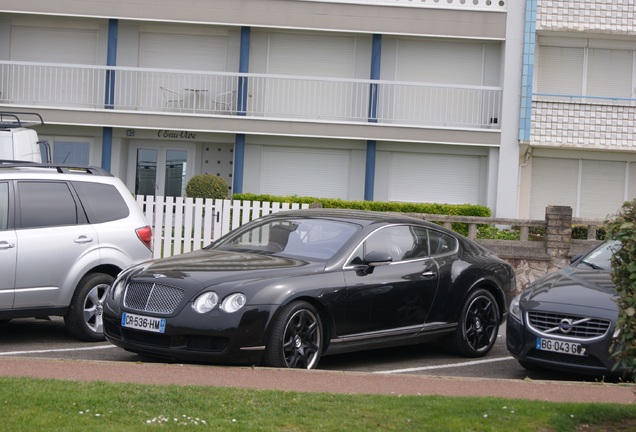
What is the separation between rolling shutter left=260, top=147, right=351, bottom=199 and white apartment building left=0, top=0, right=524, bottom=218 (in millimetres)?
41

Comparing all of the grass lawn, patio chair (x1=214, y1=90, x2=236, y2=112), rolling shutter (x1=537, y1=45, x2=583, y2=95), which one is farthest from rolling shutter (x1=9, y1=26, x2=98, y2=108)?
the grass lawn

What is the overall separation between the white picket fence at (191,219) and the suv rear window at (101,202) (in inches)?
209

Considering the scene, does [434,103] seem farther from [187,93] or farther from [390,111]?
[187,93]

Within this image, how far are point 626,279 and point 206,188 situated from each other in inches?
794

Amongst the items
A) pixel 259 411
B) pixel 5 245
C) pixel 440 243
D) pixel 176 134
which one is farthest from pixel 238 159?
pixel 259 411

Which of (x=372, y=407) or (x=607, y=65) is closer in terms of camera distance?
(x=372, y=407)

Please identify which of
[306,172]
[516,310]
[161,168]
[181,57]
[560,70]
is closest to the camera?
[516,310]

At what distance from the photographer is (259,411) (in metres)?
6.89

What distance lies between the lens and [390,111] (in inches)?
1115

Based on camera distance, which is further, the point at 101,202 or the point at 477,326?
the point at 101,202

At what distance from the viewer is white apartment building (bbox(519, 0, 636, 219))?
27.7 m

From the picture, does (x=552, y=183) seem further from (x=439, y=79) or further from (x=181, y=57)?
(x=181, y=57)

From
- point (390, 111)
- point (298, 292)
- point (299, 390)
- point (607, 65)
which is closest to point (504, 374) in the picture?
point (298, 292)

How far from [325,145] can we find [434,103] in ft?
10.9
